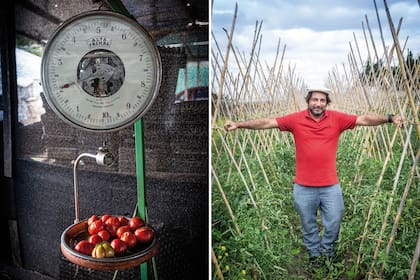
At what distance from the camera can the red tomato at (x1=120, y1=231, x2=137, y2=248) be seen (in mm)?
1722

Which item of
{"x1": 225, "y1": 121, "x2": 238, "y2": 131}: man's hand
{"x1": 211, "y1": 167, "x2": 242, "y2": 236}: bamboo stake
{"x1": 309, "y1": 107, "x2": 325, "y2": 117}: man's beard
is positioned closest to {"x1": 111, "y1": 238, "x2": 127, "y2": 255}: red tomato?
{"x1": 211, "y1": 167, "x2": 242, "y2": 236}: bamboo stake

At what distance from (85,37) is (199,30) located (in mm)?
405

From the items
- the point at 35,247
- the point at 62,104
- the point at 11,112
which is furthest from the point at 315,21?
the point at 35,247

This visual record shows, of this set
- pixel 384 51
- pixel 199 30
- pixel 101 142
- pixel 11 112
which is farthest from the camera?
pixel 11 112

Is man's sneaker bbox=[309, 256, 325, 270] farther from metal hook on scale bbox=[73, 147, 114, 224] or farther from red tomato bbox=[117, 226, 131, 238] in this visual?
metal hook on scale bbox=[73, 147, 114, 224]

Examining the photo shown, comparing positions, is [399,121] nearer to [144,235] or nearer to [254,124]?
[254,124]

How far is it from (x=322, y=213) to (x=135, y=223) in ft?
2.21

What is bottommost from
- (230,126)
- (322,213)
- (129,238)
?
(129,238)

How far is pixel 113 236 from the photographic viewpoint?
178cm

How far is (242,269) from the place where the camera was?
171 cm

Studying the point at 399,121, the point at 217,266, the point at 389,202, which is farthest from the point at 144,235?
the point at 399,121

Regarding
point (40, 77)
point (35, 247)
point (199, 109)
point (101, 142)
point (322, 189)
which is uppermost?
point (40, 77)

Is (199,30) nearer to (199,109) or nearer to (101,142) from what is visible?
(199,109)

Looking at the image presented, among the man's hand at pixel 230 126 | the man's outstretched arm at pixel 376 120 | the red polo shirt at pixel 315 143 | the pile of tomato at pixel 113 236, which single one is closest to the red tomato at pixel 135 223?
the pile of tomato at pixel 113 236
